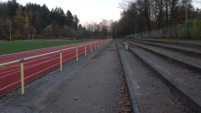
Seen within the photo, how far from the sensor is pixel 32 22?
135750 mm

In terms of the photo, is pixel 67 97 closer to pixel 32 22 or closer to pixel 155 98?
pixel 155 98

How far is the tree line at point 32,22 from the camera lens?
107875 mm

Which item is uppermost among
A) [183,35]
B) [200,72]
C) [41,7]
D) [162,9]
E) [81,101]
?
[41,7]

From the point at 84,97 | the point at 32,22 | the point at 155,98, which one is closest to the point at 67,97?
the point at 84,97

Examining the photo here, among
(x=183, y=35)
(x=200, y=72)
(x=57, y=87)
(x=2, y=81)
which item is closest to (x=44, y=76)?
(x=2, y=81)

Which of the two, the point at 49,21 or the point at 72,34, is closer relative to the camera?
the point at 72,34

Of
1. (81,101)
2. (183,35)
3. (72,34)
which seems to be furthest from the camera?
(72,34)

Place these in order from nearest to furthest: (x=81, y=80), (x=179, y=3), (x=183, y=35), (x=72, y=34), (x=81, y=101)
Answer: (x=81, y=101) → (x=81, y=80) → (x=183, y=35) → (x=179, y=3) → (x=72, y=34)

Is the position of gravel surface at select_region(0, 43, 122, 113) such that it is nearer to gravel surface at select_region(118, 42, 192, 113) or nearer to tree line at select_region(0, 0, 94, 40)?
gravel surface at select_region(118, 42, 192, 113)

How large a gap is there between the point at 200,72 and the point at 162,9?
127 ft

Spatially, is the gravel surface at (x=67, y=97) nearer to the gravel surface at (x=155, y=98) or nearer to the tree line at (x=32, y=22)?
the gravel surface at (x=155, y=98)

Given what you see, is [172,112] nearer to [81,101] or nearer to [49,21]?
[81,101]

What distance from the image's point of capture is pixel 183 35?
24188 mm

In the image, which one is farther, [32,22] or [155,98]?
[32,22]
